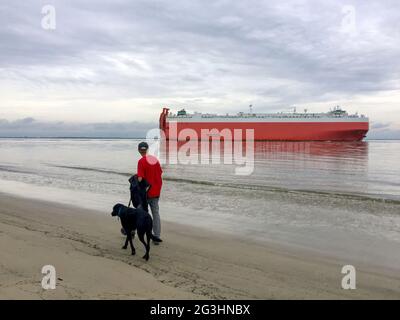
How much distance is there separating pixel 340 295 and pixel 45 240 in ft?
14.2

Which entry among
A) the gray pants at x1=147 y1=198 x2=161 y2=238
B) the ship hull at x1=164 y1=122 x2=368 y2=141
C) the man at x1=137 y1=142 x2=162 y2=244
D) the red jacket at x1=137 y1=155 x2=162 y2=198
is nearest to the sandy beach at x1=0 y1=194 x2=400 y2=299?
the gray pants at x1=147 y1=198 x2=161 y2=238

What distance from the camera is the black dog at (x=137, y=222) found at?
486cm

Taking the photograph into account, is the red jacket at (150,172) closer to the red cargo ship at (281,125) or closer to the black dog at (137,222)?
the black dog at (137,222)

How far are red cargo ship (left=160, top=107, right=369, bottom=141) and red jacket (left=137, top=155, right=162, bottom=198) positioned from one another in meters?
60.9

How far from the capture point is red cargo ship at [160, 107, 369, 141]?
63906mm

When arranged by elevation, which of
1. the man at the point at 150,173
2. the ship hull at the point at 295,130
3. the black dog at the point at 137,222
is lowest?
the black dog at the point at 137,222

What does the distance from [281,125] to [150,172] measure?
2422 inches

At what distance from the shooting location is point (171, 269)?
4500 millimetres

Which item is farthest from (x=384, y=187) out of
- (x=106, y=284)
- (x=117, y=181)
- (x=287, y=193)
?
(x=106, y=284)

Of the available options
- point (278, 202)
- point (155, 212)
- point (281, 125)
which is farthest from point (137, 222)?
point (281, 125)

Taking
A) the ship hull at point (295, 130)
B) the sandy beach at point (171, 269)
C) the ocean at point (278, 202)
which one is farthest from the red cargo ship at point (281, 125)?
the sandy beach at point (171, 269)

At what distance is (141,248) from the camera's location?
17.9ft

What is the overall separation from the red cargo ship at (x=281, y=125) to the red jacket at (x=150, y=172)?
60.9 m
